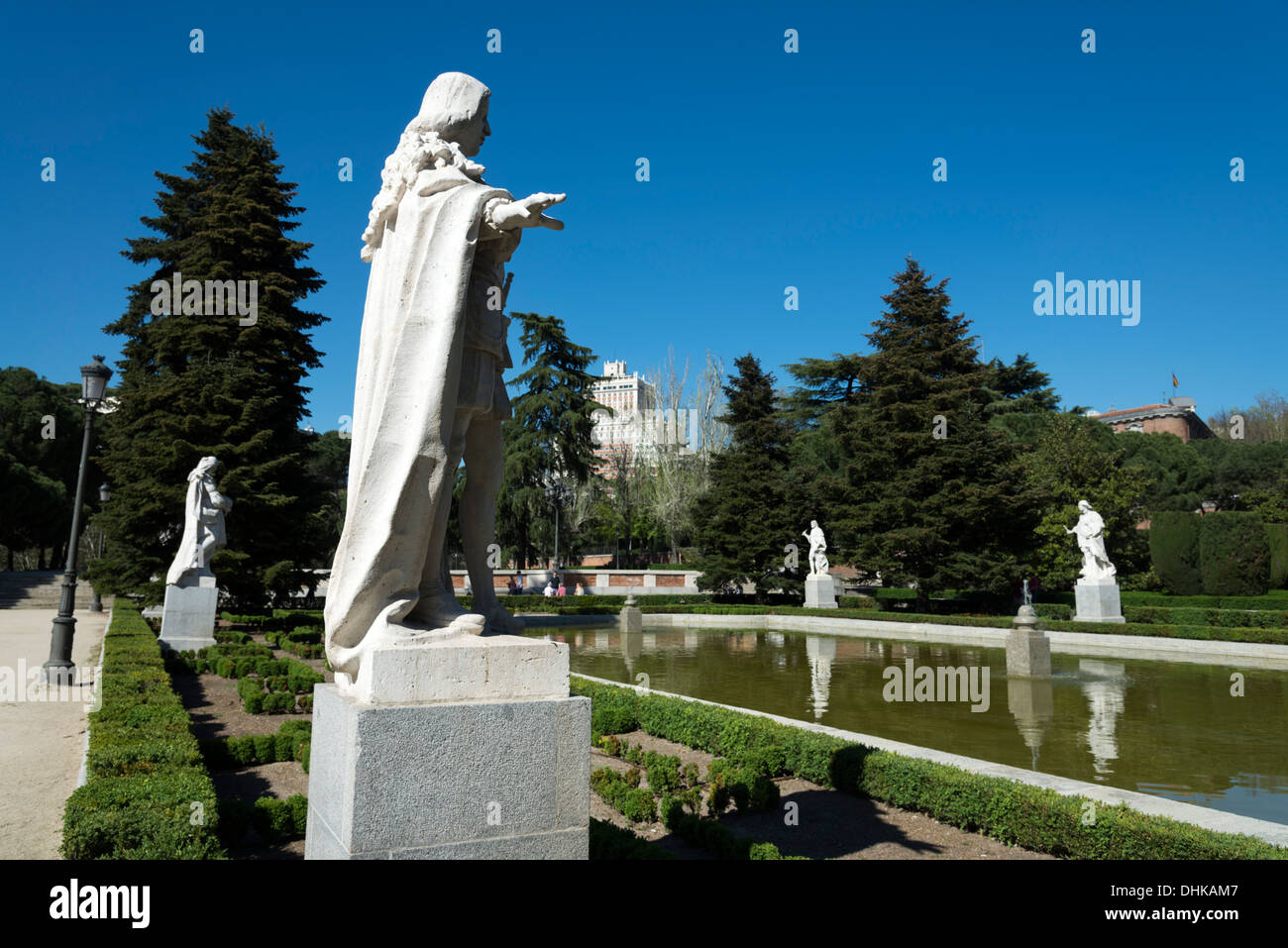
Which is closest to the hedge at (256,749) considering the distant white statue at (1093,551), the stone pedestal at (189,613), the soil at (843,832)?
the soil at (843,832)

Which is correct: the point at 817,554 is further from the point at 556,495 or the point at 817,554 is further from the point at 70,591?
the point at 70,591

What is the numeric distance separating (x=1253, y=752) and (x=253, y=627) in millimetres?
18080

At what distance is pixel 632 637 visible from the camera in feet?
66.6

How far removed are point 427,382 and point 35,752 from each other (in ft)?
20.9

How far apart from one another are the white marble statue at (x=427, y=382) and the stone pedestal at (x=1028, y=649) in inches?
450

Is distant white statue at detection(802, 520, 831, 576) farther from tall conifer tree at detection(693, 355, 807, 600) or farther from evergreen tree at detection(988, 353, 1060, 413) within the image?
evergreen tree at detection(988, 353, 1060, 413)

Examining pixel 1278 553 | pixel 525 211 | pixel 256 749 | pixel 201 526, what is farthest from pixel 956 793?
pixel 1278 553

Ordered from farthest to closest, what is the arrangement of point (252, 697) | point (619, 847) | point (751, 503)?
point (751, 503), point (252, 697), point (619, 847)

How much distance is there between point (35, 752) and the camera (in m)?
6.85

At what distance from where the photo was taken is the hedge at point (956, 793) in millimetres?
4465
